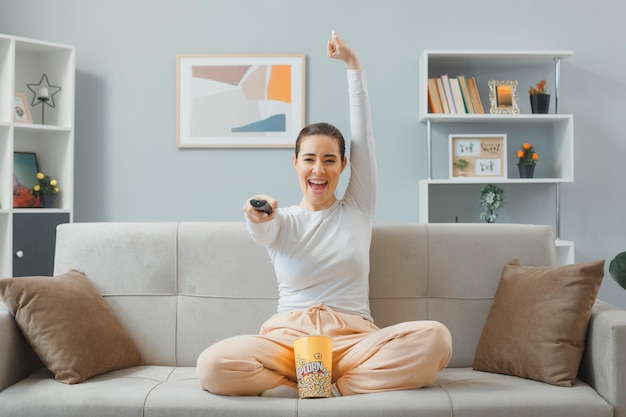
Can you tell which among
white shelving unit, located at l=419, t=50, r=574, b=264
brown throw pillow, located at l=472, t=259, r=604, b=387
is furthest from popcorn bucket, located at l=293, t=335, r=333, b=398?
white shelving unit, located at l=419, t=50, r=574, b=264

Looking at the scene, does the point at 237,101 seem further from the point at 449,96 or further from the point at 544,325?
the point at 544,325

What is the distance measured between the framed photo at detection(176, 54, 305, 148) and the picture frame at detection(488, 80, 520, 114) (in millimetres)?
1029

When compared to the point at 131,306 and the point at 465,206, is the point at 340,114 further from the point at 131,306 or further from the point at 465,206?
the point at 131,306

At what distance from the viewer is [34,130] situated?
3918mm

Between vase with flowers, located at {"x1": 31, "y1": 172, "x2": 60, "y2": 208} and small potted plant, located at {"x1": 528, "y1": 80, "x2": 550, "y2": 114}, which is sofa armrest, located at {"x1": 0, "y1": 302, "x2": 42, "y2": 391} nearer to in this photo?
vase with flowers, located at {"x1": 31, "y1": 172, "x2": 60, "y2": 208}

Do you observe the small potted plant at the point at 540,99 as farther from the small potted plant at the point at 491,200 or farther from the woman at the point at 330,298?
the woman at the point at 330,298

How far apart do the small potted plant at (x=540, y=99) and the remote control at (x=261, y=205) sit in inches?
86.5

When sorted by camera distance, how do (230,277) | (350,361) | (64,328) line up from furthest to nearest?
(230,277) → (64,328) → (350,361)

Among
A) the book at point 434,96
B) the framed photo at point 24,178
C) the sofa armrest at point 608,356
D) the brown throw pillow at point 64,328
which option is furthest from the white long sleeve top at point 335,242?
the framed photo at point 24,178

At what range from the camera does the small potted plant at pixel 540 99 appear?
12.6ft

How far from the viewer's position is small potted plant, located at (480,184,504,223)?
3.85 metres

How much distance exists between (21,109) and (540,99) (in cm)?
275

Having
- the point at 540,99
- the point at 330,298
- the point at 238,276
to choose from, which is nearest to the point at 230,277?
the point at 238,276

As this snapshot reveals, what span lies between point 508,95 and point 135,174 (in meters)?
2.08
